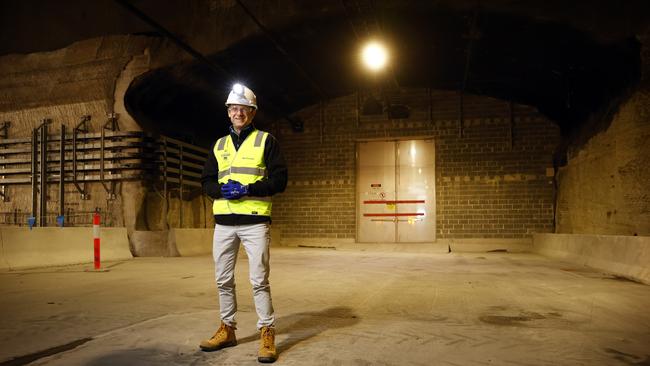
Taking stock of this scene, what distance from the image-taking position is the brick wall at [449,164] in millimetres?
15484

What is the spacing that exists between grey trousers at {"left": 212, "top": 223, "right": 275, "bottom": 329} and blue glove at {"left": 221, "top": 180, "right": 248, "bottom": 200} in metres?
0.21

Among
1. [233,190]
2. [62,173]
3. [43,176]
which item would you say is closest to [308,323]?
[233,190]

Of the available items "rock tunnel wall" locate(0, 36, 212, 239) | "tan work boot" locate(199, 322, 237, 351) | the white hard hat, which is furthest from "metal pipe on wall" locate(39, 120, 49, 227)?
"tan work boot" locate(199, 322, 237, 351)

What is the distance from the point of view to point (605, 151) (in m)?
10.6

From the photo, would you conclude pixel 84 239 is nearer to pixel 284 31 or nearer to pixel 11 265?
pixel 11 265

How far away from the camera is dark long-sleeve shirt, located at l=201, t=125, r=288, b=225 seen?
129 inches

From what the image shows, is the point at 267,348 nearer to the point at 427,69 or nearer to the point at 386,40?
the point at 386,40

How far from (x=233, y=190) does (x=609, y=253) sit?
7474 millimetres

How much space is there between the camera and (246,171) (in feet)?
10.9

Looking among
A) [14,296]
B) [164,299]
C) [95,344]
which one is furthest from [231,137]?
[14,296]

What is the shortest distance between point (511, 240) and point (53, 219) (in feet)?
41.5

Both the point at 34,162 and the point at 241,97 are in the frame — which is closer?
the point at 241,97

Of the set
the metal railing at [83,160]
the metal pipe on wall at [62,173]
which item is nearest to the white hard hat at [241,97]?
the metal railing at [83,160]

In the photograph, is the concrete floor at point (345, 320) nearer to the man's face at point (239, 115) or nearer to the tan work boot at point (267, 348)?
the tan work boot at point (267, 348)
